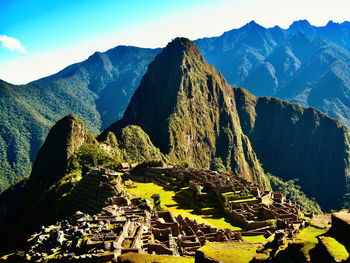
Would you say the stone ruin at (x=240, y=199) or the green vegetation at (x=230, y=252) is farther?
the stone ruin at (x=240, y=199)

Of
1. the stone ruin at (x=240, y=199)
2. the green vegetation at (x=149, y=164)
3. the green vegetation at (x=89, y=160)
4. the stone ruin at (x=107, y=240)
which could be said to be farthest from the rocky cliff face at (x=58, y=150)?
the stone ruin at (x=107, y=240)

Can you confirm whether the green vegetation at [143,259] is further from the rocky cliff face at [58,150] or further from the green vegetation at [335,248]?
the rocky cliff face at [58,150]

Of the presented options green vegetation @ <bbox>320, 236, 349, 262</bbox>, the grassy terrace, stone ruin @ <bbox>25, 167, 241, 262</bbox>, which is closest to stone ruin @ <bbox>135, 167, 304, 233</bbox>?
the grassy terrace

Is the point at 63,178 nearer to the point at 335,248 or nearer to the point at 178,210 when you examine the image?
the point at 178,210

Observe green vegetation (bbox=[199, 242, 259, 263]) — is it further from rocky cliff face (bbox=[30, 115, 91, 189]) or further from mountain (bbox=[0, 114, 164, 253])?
rocky cliff face (bbox=[30, 115, 91, 189])

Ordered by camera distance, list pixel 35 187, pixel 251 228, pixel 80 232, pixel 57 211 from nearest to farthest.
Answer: pixel 80 232
pixel 251 228
pixel 57 211
pixel 35 187

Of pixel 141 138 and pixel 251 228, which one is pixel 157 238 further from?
pixel 141 138

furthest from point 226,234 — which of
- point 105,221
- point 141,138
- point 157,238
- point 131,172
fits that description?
point 141,138
